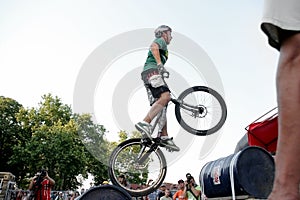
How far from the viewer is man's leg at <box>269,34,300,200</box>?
1115mm

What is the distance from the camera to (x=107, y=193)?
332 centimetres

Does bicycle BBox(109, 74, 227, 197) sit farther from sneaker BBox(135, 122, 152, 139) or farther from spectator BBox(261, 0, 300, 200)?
spectator BBox(261, 0, 300, 200)

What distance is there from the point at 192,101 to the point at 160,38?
1122 millimetres

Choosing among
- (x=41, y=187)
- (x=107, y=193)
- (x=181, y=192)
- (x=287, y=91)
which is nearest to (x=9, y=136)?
(x=41, y=187)

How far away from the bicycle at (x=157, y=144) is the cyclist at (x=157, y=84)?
0.36ft

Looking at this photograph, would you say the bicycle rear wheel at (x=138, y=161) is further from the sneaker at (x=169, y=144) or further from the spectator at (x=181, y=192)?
the spectator at (x=181, y=192)

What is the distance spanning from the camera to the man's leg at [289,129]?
1.12m

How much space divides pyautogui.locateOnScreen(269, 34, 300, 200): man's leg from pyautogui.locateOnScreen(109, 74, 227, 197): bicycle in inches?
135

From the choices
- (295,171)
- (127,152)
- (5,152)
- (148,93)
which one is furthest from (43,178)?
(5,152)

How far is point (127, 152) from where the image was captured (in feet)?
15.8

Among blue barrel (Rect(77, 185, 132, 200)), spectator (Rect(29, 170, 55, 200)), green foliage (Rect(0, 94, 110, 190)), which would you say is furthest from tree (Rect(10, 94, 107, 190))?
blue barrel (Rect(77, 185, 132, 200))

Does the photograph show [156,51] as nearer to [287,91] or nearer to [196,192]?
[287,91]

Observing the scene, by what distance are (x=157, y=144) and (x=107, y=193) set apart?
144 centimetres

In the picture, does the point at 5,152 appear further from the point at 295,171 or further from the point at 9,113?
the point at 295,171
